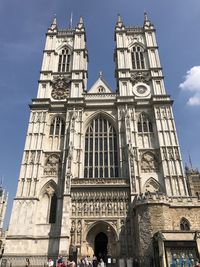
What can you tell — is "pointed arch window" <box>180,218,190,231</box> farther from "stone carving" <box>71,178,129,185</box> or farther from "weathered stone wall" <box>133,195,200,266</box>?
"stone carving" <box>71,178,129,185</box>

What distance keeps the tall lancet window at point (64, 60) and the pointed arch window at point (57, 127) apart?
781 centimetres

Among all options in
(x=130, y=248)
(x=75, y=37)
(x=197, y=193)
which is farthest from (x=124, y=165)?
(x=197, y=193)

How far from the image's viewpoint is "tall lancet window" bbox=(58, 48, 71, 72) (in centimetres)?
3173

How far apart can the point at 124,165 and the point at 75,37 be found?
20.4 meters

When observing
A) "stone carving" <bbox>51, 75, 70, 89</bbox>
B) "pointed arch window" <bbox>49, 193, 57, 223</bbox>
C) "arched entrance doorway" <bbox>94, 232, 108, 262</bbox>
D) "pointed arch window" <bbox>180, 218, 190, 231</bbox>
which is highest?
"stone carving" <bbox>51, 75, 70, 89</bbox>

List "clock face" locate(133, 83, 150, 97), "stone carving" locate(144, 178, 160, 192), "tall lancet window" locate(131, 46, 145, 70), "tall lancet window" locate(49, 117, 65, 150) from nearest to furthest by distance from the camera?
"stone carving" locate(144, 178, 160, 192) → "tall lancet window" locate(49, 117, 65, 150) → "clock face" locate(133, 83, 150, 97) → "tall lancet window" locate(131, 46, 145, 70)

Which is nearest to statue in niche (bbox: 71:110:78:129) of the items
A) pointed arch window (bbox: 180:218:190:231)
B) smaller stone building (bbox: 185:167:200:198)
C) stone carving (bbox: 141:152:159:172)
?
stone carving (bbox: 141:152:159:172)

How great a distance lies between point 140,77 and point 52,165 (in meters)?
15.3

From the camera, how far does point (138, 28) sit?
3503cm

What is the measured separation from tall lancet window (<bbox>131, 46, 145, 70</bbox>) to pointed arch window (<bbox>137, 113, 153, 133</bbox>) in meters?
7.63

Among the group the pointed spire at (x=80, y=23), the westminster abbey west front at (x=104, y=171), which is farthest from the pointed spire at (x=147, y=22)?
the pointed spire at (x=80, y=23)

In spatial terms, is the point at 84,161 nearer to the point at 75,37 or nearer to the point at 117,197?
the point at 117,197

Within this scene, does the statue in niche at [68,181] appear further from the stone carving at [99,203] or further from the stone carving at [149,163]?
the stone carving at [149,163]

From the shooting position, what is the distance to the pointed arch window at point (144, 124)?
87.3ft
